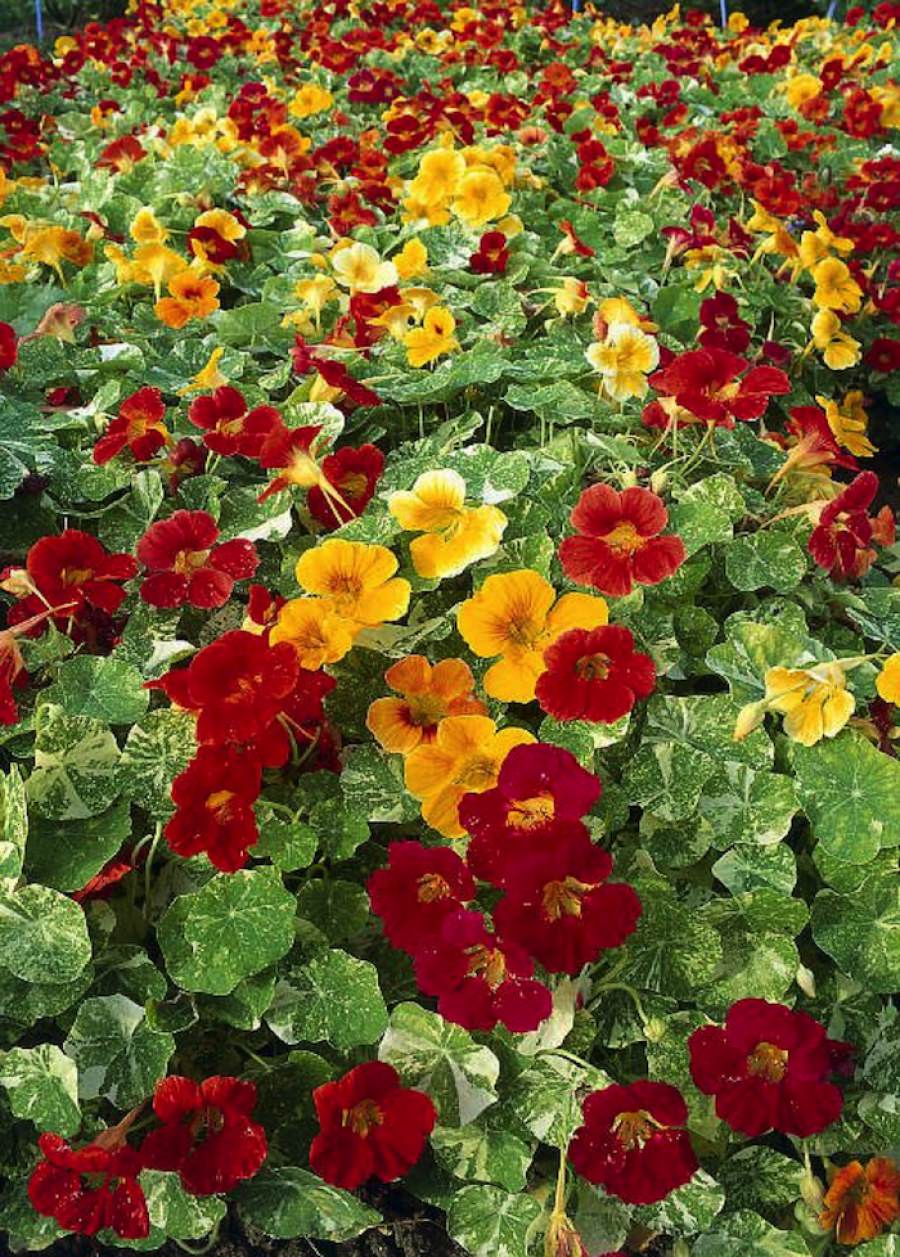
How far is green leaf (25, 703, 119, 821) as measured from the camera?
1.22 m

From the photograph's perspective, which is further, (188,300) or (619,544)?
(188,300)

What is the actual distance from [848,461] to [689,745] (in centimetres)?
67

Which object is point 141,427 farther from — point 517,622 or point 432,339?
point 517,622

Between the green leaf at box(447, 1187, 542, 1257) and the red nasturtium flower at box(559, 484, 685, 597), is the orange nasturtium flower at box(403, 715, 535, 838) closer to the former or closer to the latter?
the red nasturtium flower at box(559, 484, 685, 597)

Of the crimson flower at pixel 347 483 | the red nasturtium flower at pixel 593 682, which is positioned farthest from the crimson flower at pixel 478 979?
the crimson flower at pixel 347 483

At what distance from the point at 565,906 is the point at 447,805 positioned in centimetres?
19

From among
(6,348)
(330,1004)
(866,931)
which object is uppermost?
(6,348)

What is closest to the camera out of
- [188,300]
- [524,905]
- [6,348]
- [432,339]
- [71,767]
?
[524,905]

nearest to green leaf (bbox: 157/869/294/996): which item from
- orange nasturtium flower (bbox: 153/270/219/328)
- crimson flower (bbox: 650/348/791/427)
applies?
crimson flower (bbox: 650/348/791/427)

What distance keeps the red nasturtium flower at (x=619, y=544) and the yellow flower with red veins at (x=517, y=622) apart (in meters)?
0.04

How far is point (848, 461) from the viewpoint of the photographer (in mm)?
1747

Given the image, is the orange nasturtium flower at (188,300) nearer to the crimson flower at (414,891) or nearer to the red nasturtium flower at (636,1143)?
the crimson flower at (414,891)

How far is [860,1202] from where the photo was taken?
3.70ft

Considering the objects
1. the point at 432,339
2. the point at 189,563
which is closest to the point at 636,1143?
the point at 189,563
